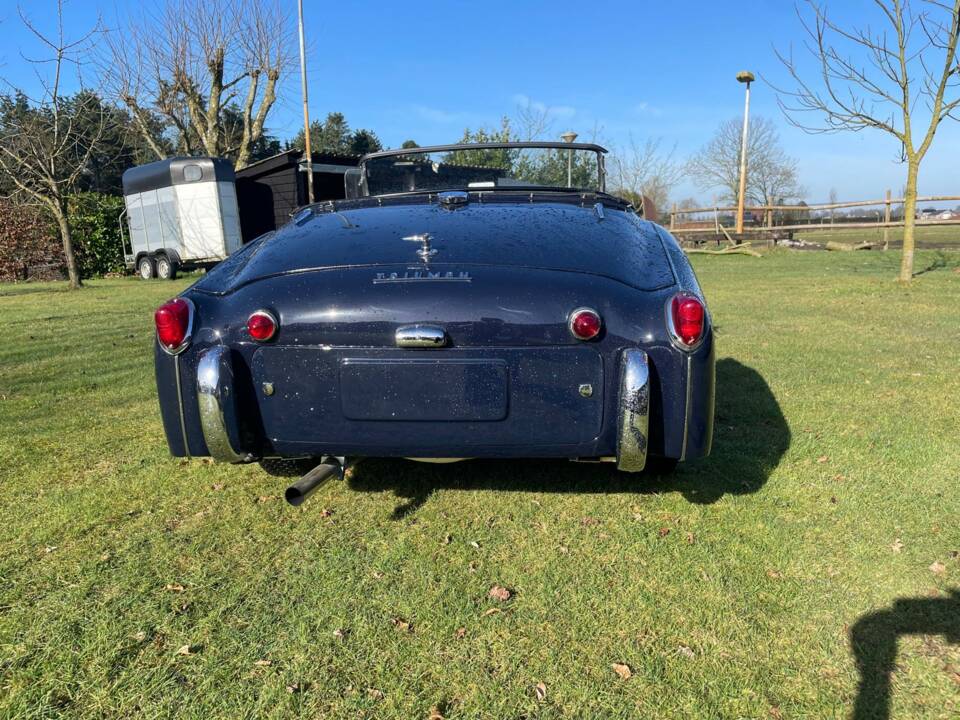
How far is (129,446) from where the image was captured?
379 centimetres

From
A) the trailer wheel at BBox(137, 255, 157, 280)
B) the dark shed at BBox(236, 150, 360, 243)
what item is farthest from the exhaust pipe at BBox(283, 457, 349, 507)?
the dark shed at BBox(236, 150, 360, 243)

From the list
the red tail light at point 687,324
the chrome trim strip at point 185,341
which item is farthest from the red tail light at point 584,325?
the chrome trim strip at point 185,341

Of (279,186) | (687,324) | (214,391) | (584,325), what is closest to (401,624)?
(214,391)

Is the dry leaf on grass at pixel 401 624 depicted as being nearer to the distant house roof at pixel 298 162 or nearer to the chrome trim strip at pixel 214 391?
the chrome trim strip at pixel 214 391

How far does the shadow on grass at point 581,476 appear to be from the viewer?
123 inches

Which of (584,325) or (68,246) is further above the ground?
(68,246)

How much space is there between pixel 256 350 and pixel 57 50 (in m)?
14.5

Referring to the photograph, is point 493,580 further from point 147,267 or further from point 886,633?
point 147,267

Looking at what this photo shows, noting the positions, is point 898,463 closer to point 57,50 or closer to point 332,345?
point 332,345

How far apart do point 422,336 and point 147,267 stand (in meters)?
18.6

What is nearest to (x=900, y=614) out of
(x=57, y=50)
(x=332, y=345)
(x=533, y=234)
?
(x=533, y=234)

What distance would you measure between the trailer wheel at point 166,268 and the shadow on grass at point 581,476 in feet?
52.7

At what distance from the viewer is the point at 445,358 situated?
2.34 meters

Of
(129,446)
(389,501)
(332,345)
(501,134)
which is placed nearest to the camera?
(332,345)
